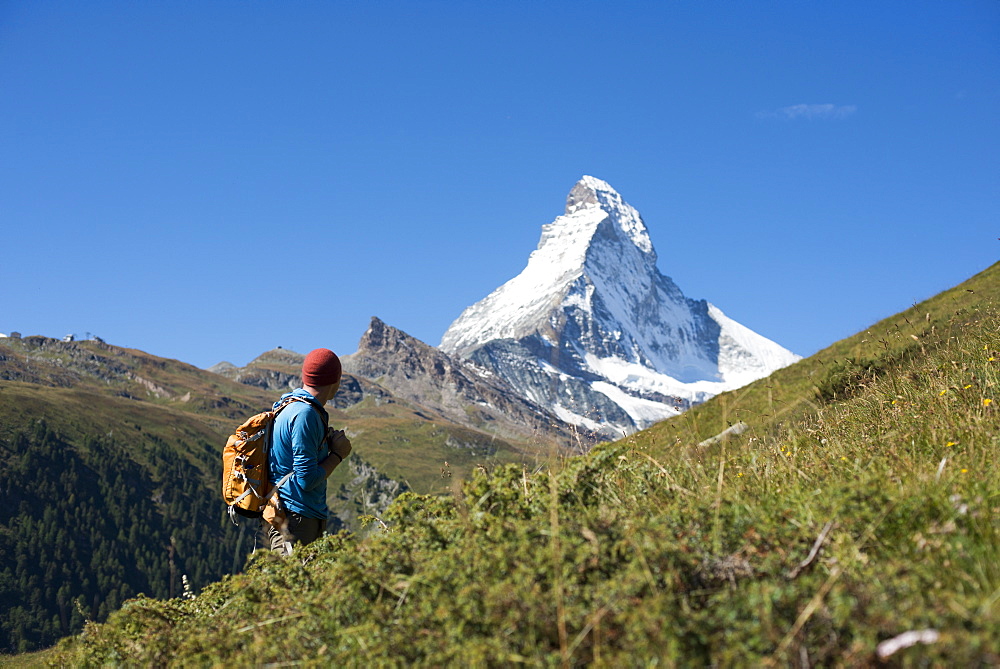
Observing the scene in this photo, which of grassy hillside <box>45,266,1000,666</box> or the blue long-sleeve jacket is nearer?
grassy hillside <box>45,266,1000,666</box>

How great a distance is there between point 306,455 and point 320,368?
0.94m

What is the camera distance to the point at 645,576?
4.10 meters

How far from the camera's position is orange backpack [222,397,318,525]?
7.74m

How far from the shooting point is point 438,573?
4660 millimetres

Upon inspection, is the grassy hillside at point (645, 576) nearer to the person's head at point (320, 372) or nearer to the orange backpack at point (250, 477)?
the orange backpack at point (250, 477)

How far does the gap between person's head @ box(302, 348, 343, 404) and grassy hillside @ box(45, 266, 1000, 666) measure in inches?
82.3

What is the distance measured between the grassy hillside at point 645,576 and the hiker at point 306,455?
4.13 ft

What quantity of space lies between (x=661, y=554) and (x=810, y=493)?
53.6 inches

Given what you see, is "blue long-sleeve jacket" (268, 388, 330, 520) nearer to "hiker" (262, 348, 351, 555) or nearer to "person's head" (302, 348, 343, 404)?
"hiker" (262, 348, 351, 555)

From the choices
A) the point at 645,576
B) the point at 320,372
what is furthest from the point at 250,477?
the point at 645,576

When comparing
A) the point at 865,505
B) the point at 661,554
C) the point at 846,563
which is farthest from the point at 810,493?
the point at 661,554

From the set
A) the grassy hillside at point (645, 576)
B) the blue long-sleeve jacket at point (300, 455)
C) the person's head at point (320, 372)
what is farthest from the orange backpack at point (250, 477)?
the grassy hillside at point (645, 576)

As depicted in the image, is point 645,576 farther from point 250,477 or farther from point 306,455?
point 250,477

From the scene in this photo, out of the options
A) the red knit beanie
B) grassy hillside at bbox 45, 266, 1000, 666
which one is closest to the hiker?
the red knit beanie
